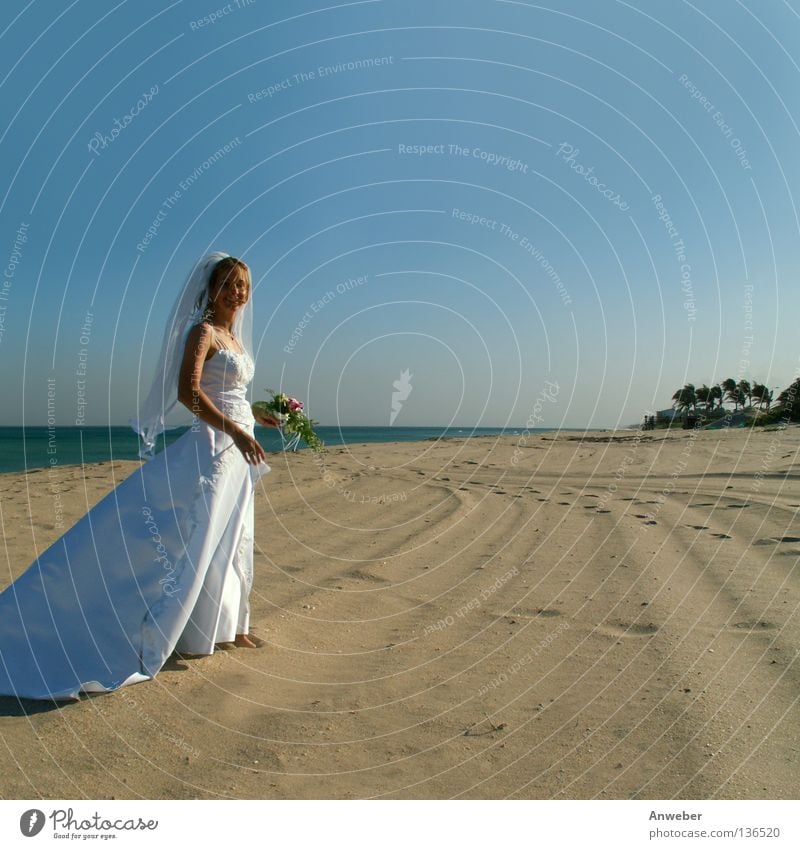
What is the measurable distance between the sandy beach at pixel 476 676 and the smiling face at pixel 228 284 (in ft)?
8.74

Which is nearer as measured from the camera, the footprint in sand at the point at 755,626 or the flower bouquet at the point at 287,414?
the footprint in sand at the point at 755,626

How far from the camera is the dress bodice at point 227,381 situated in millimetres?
5355

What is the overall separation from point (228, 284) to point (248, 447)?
1278 mm

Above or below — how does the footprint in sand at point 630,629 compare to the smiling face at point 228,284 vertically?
below

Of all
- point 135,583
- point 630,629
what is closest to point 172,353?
point 135,583

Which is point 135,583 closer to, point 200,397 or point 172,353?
point 200,397

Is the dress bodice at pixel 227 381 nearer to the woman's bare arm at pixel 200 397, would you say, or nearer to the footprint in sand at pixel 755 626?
the woman's bare arm at pixel 200 397

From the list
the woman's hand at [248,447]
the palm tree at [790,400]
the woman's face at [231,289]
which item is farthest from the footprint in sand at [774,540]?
the palm tree at [790,400]

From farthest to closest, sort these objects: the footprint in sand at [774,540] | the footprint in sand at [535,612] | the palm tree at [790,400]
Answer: the palm tree at [790,400], the footprint in sand at [774,540], the footprint in sand at [535,612]

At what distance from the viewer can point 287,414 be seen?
252 inches

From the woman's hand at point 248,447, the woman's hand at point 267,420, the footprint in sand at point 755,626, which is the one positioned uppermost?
the woman's hand at point 267,420

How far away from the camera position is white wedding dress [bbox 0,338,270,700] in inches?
184

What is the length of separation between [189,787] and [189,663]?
5.42ft

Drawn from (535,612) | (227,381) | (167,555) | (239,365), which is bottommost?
(535,612)
